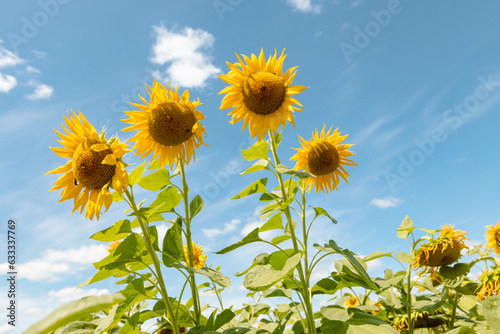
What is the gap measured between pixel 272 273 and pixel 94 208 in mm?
1109

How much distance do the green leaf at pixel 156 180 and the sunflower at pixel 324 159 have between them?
1039mm

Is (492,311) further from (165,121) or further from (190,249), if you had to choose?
(165,121)

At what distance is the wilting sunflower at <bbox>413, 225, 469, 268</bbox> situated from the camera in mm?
2844

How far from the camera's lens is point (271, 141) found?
254 centimetres

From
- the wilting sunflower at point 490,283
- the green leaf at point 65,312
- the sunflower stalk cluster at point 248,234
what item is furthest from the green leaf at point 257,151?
the green leaf at point 65,312

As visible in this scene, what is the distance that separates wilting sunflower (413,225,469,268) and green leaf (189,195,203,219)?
5.57ft

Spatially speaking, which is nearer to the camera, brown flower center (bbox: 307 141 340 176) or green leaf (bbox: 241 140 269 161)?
green leaf (bbox: 241 140 269 161)

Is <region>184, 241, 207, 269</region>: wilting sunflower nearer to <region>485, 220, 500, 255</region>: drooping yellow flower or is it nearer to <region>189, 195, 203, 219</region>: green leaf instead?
<region>189, 195, 203, 219</region>: green leaf

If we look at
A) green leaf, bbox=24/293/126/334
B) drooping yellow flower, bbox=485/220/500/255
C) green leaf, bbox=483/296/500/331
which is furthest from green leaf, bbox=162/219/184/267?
drooping yellow flower, bbox=485/220/500/255

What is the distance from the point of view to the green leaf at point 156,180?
7.79ft

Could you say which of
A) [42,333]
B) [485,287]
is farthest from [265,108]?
[42,333]

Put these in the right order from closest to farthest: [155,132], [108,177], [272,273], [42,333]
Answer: [42,333], [272,273], [108,177], [155,132]

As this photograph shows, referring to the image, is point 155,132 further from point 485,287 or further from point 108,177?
point 485,287

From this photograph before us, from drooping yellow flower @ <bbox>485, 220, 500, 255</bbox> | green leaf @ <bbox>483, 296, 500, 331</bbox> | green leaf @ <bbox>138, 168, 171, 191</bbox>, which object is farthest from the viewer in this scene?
drooping yellow flower @ <bbox>485, 220, 500, 255</bbox>
